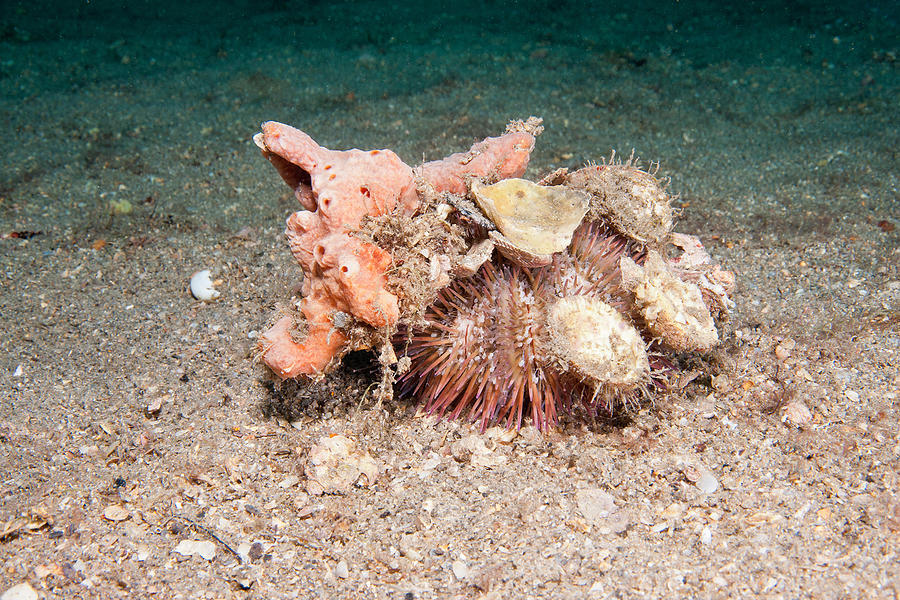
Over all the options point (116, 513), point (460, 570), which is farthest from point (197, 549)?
point (460, 570)

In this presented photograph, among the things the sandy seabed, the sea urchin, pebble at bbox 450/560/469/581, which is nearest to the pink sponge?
the sea urchin

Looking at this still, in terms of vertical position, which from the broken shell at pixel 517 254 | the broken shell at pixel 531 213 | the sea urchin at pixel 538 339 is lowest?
the sea urchin at pixel 538 339

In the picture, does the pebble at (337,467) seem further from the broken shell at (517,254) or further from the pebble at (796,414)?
the pebble at (796,414)

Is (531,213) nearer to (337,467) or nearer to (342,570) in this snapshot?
(337,467)

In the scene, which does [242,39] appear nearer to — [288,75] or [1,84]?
[288,75]

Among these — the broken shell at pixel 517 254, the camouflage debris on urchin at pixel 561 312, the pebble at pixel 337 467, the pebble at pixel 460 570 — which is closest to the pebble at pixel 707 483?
the camouflage debris on urchin at pixel 561 312

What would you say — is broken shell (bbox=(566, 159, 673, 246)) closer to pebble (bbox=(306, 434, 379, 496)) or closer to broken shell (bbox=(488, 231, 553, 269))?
broken shell (bbox=(488, 231, 553, 269))

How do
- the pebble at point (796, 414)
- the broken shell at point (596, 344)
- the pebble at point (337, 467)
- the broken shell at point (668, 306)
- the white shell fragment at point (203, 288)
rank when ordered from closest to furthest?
the broken shell at point (596, 344)
the broken shell at point (668, 306)
the pebble at point (337, 467)
the pebble at point (796, 414)
the white shell fragment at point (203, 288)

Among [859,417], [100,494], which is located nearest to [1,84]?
[100,494]

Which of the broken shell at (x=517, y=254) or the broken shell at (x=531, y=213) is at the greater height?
the broken shell at (x=531, y=213)
